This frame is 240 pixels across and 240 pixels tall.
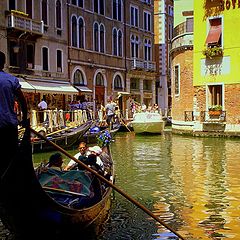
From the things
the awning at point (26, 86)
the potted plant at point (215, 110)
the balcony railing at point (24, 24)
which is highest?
the balcony railing at point (24, 24)

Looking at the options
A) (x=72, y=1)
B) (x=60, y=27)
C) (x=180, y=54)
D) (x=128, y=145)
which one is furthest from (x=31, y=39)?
(x=128, y=145)

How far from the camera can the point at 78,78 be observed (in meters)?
22.8

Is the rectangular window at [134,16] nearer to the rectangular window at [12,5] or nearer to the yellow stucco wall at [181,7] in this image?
the yellow stucco wall at [181,7]

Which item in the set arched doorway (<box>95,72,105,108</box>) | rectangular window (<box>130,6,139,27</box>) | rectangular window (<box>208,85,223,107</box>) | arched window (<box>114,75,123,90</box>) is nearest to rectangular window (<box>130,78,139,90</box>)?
arched window (<box>114,75,123,90</box>)

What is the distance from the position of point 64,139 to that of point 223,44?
6.21 m

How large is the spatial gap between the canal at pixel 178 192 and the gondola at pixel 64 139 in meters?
0.27

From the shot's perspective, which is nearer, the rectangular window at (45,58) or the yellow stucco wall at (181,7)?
the rectangular window at (45,58)

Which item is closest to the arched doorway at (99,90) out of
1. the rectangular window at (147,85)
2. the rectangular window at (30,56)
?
the rectangular window at (30,56)

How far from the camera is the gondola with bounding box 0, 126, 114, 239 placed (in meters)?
3.81

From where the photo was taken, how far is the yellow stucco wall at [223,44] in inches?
621

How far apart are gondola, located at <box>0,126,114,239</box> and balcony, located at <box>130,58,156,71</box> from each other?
23.0m

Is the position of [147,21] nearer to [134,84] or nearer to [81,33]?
[134,84]

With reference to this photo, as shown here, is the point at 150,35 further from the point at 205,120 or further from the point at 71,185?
the point at 71,185

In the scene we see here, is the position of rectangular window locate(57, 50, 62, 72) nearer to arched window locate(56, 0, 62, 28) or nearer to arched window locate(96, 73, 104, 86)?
arched window locate(56, 0, 62, 28)
